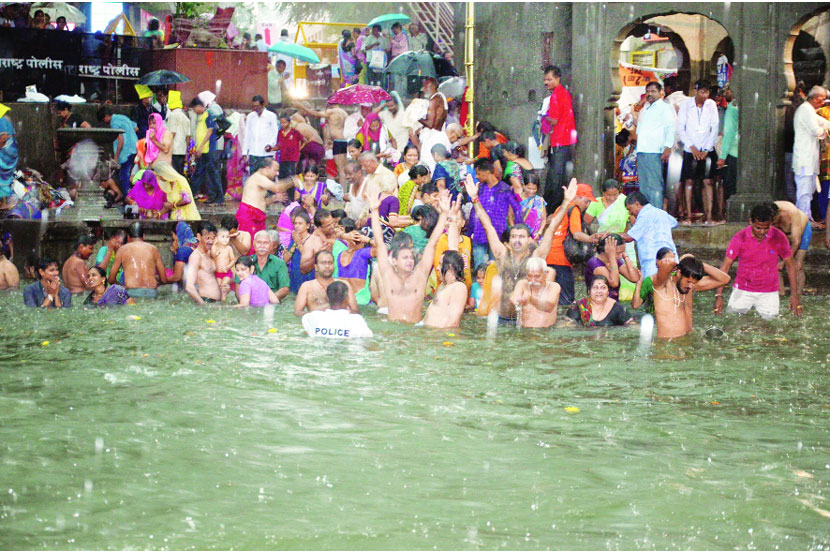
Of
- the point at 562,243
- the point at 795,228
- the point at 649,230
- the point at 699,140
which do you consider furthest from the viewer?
the point at 699,140

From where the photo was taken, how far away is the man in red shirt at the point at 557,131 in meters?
14.5

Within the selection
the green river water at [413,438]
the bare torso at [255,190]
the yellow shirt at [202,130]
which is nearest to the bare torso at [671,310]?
the green river water at [413,438]

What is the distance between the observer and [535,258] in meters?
11.2

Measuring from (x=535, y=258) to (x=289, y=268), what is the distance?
367 cm

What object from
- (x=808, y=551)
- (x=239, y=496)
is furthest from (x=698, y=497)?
(x=239, y=496)

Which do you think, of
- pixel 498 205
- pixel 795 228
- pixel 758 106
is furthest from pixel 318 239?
pixel 758 106

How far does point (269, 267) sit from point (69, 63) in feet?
37.0

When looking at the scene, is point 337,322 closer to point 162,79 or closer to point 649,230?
point 649,230

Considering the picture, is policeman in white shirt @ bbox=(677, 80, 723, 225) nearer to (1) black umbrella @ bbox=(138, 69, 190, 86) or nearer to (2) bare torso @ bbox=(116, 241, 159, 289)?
(2) bare torso @ bbox=(116, 241, 159, 289)

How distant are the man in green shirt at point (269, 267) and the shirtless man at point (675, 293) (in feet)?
14.6

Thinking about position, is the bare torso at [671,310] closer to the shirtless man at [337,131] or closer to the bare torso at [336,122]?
the shirtless man at [337,131]

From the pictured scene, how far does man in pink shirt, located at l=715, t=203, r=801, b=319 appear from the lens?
11461 millimetres

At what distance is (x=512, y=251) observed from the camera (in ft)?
37.6

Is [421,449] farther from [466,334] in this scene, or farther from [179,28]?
[179,28]
